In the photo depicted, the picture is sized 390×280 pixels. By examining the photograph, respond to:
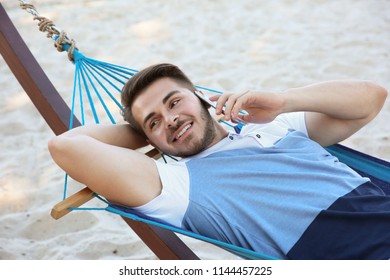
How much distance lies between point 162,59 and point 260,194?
233cm

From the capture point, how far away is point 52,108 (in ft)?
6.14

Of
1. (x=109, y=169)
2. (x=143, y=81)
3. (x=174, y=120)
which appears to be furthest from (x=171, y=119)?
(x=109, y=169)

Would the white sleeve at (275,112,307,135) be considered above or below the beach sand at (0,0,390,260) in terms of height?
above

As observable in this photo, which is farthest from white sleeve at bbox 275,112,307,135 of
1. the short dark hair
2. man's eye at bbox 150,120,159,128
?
man's eye at bbox 150,120,159,128

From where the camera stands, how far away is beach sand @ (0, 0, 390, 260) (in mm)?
2328

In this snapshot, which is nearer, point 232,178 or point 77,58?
point 232,178

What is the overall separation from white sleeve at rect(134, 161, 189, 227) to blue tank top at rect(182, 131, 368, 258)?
17 millimetres

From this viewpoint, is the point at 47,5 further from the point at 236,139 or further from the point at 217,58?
the point at 236,139

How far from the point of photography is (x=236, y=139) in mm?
1671

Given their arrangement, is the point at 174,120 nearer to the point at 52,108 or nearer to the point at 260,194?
the point at 260,194

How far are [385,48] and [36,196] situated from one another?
2418 mm

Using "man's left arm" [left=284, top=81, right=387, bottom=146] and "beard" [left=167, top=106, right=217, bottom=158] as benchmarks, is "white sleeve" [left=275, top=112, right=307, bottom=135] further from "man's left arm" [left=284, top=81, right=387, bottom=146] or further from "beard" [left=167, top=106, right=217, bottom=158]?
"beard" [left=167, top=106, right=217, bottom=158]
